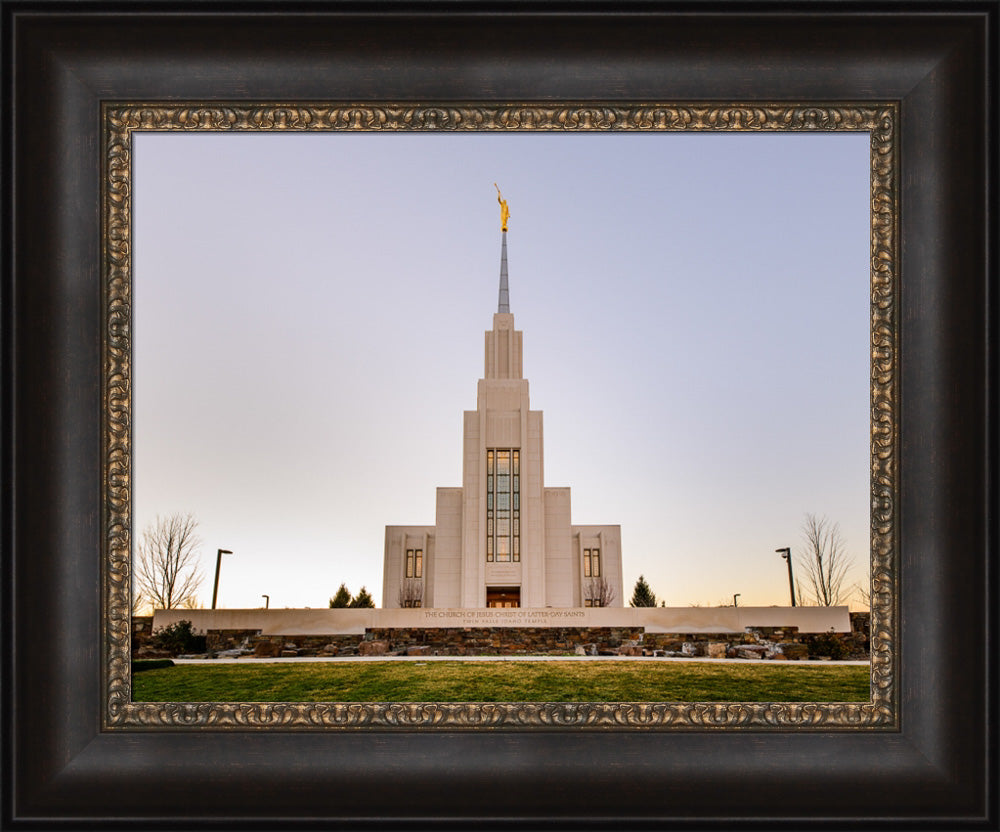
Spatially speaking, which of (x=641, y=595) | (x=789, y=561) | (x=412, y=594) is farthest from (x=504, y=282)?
(x=412, y=594)

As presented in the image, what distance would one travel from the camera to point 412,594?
33.5 m

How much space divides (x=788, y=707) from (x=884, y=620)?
75cm

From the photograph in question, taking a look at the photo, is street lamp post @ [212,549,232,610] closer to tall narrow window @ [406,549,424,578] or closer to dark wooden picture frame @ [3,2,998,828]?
dark wooden picture frame @ [3,2,998,828]

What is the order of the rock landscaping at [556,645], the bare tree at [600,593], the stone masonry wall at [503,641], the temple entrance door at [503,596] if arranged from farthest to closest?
the temple entrance door at [503,596] → the bare tree at [600,593] → the stone masonry wall at [503,641] → the rock landscaping at [556,645]

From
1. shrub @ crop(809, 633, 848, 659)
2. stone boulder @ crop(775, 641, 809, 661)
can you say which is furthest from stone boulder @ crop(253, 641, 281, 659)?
shrub @ crop(809, 633, 848, 659)

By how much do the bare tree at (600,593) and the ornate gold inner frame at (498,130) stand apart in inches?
1060

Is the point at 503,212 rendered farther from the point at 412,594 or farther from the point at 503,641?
the point at 412,594

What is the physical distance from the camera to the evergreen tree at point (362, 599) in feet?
43.1

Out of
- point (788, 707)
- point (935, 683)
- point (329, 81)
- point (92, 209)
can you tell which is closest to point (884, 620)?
point (935, 683)

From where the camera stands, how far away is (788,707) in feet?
16.1

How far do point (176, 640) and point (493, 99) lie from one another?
4885 millimetres

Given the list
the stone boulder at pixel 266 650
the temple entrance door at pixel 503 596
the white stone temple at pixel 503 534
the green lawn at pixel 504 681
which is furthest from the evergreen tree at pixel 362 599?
the temple entrance door at pixel 503 596

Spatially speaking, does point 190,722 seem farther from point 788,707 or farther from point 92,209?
point 788,707

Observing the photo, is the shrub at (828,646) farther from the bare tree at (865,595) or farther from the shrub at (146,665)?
the shrub at (146,665)
